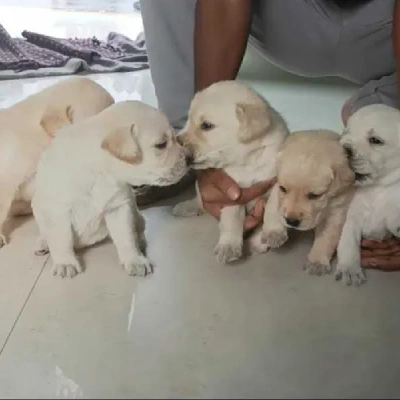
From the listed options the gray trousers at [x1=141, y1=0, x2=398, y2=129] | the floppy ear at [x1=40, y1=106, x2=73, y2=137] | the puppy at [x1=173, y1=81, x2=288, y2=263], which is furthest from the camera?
the gray trousers at [x1=141, y1=0, x2=398, y2=129]

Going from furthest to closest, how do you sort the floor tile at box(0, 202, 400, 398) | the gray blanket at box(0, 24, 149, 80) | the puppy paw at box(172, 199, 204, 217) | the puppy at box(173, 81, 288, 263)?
the gray blanket at box(0, 24, 149, 80)
the puppy paw at box(172, 199, 204, 217)
the puppy at box(173, 81, 288, 263)
the floor tile at box(0, 202, 400, 398)

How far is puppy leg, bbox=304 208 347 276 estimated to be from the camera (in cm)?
148

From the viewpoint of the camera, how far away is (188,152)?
1.48m

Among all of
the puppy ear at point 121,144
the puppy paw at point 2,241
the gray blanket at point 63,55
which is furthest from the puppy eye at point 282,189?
the gray blanket at point 63,55

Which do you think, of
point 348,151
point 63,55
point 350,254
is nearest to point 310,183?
point 348,151

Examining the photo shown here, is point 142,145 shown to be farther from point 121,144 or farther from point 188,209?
point 188,209

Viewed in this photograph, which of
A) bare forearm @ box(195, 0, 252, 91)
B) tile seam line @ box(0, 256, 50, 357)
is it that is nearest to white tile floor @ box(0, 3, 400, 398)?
tile seam line @ box(0, 256, 50, 357)

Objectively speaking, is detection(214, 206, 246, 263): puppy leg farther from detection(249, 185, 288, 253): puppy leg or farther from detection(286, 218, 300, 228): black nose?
detection(286, 218, 300, 228): black nose

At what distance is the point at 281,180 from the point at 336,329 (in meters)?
0.31

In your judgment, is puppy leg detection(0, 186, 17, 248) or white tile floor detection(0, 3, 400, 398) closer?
white tile floor detection(0, 3, 400, 398)

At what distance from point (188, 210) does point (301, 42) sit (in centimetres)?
Result: 60

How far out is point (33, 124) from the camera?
1586 millimetres

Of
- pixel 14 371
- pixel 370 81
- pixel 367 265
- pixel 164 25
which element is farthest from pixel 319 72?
pixel 14 371

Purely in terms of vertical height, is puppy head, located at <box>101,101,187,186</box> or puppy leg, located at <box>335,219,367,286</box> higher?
puppy head, located at <box>101,101,187,186</box>
